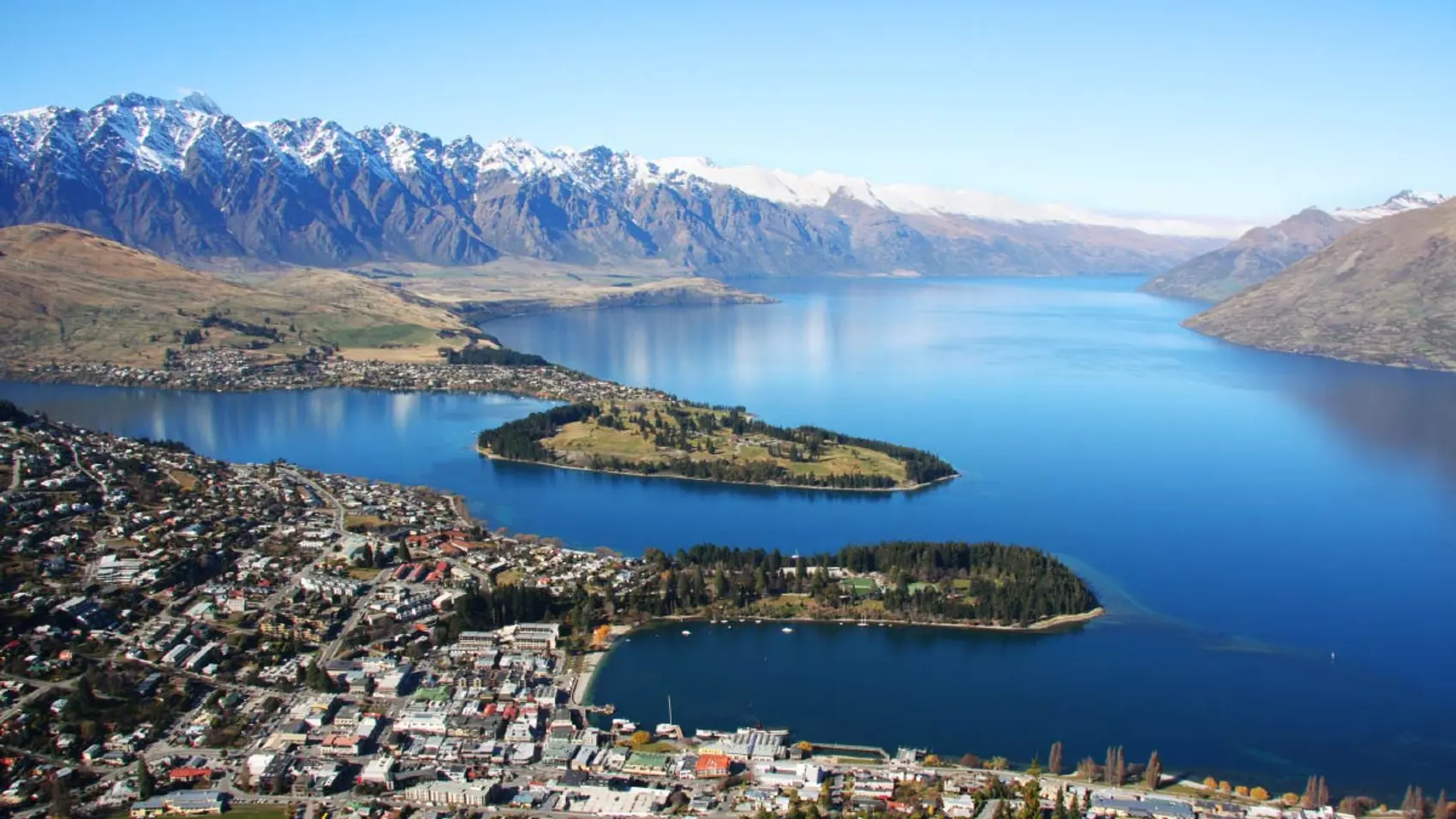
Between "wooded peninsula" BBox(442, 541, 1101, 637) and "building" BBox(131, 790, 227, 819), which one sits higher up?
"wooded peninsula" BBox(442, 541, 1101, 637)

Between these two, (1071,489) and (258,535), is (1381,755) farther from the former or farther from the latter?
(258,535)

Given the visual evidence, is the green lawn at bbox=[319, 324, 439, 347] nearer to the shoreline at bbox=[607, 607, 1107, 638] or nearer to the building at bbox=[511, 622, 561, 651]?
the shoreline at bbox=[607, 607, 1107, 638]

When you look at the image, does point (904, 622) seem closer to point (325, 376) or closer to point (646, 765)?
point (646, 765)

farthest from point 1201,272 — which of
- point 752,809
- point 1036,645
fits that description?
point 752,809

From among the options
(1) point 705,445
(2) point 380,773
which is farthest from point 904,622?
(1) point 705,445

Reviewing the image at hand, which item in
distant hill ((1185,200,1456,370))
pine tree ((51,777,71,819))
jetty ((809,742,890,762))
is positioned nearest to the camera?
pine tree ((51,777,71,819))

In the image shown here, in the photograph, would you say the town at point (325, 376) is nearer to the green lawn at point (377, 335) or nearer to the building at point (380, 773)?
the green lawn at point (377, 335)

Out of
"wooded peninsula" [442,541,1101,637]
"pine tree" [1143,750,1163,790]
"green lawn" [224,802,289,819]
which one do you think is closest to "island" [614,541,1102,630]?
"wooded peninsula" [442,541,1101,637]
